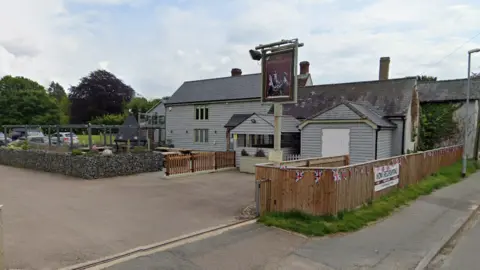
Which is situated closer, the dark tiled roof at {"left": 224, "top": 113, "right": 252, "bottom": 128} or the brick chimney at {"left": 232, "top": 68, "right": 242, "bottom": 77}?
the dark tiled roof at {"left": 224, "top": 113, "right": 252, "bottom": 128}

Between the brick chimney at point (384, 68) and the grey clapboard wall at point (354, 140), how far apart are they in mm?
12595

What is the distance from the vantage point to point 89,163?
16297 mm

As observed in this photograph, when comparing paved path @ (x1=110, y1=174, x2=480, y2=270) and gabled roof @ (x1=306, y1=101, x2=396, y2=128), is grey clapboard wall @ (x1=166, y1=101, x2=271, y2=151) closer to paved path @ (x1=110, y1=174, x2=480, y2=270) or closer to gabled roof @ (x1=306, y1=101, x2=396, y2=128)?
gabled roof @ (x1=306, y1=101, x2=396, y2=128)

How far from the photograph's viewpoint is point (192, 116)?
95.8 ft

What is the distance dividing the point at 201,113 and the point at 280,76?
1794 centimetres

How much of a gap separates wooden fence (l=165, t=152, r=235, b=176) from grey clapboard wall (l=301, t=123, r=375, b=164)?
486 centimetres

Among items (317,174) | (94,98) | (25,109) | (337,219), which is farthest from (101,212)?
(94,98)

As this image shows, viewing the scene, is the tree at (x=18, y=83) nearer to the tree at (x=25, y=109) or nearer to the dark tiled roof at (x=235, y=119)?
the tree at (x=25, y=109)

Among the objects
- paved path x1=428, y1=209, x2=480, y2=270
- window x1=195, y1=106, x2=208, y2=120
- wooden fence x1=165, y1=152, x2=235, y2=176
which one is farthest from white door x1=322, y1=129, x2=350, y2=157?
window x1=195, y1=106, x2=208, y2=120

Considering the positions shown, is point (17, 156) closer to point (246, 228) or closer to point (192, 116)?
point (192, 116)

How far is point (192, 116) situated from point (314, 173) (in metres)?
21.7

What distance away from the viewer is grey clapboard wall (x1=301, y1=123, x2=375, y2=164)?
58.7ft

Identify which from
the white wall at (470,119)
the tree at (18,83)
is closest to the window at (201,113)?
the white wall at (470,119)

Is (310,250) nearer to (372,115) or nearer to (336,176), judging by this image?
(336,176)
